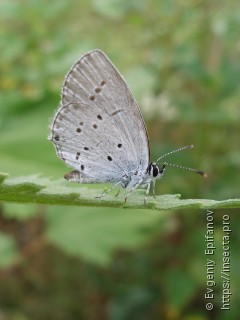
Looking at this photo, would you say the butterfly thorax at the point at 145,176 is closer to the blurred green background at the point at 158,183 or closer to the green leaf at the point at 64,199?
the green leaf at the point at 64,199

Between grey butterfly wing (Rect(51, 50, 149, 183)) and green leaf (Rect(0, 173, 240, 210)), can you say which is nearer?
green leaf (Rect(0, 173, 240, 210))

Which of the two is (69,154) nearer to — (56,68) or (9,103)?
(9,103)

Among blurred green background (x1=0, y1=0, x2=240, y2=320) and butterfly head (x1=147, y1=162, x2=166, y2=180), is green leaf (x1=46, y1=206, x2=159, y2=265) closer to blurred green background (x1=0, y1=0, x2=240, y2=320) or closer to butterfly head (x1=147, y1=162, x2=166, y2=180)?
blurred green background (x1=0, y1=0, x2=240, y2=320)

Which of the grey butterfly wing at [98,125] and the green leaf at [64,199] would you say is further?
the grey butterfly wing at [98,125]

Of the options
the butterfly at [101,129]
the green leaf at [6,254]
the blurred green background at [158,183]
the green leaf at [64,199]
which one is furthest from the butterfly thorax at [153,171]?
the green leaf at [6,254]

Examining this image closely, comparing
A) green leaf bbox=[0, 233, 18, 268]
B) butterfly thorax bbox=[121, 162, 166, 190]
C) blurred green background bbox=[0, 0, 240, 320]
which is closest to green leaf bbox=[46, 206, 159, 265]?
blurred green background bbox=[0, 0, 240, 320]

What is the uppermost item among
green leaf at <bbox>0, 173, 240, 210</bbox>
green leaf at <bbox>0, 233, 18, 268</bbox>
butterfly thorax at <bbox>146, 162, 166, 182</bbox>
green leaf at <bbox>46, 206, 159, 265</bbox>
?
butterfly thorax at <bbox>146, 162, 166, 182</bbox>

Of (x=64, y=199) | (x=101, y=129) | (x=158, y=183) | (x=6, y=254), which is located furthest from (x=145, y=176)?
(x=158, y=183)
